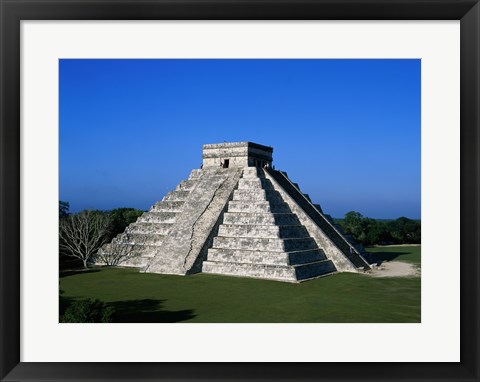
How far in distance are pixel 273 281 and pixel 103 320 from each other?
407 inches

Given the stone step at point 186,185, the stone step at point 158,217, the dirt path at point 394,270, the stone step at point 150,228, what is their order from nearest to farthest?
the dirt path at point 394,270, the stone step at point 150,228, the stone step at point 158,217, the stone step at point 186,185

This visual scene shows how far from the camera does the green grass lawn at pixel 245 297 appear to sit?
12758mm

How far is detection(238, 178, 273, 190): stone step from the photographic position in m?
24.3

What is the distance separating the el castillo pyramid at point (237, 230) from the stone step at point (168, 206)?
7 cm

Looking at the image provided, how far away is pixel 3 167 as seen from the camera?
653 cm

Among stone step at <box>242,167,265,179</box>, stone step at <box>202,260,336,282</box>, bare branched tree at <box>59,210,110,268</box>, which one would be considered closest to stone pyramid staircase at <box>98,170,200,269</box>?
bare branched tree at <box>59,210,110,268</box>

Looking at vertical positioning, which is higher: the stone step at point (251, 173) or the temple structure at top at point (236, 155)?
the temple structure at top at point (236, 155)

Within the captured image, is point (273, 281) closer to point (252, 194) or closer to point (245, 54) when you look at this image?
point (252, 194)

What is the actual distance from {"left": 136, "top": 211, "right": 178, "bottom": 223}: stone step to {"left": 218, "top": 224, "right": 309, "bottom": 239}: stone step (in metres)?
3.90

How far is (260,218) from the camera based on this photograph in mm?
21938

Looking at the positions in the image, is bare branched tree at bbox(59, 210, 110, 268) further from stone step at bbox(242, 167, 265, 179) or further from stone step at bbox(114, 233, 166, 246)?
stone step at bbox(242, 167, 265, 179)

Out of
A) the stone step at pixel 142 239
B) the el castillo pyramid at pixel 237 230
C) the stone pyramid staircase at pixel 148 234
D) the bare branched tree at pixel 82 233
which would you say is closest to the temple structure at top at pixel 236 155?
the el castillo pyramid at pixel 237 230

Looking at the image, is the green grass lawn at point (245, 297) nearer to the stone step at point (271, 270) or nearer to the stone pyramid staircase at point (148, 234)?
the stone step at point (271, 270)

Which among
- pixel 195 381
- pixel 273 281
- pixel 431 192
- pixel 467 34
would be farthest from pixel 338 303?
pixel 467 34
